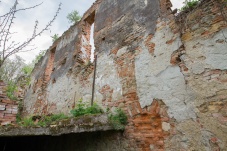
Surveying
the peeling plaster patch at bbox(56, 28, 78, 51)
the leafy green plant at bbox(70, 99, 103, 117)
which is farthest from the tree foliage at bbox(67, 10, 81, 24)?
the leafy green plant at bbox(70, 99, 103, 117)

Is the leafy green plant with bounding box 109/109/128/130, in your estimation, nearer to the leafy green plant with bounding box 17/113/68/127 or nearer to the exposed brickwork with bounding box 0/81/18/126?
the leafy green plant with bounding box 17/113/68/127

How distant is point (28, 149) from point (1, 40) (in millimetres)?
4034

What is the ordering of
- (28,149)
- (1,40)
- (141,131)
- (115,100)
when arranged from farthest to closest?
(28,149), (115,100), (141,131), (1,40)

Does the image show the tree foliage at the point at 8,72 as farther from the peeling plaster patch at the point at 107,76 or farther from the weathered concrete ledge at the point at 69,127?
the peeling plaster patch at the point at 107,76

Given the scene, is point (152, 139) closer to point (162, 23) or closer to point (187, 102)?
point (187, 102)

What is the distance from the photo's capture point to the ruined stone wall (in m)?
2.63

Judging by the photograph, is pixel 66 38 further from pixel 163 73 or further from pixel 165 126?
pixel 165 126

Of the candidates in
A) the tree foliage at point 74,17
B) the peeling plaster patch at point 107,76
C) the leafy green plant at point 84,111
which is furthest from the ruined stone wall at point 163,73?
the tree foliage at point 74,17

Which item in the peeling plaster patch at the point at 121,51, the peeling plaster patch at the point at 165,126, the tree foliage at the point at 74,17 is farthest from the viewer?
the tree foliage at the point at 74,17

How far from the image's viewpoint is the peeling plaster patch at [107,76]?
411 cm

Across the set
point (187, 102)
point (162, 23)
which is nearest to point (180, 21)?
point (162, 23)

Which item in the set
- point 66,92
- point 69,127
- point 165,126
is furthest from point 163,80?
point 66,92

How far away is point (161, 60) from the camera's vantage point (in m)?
3.40

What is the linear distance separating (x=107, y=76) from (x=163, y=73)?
5.44ft
